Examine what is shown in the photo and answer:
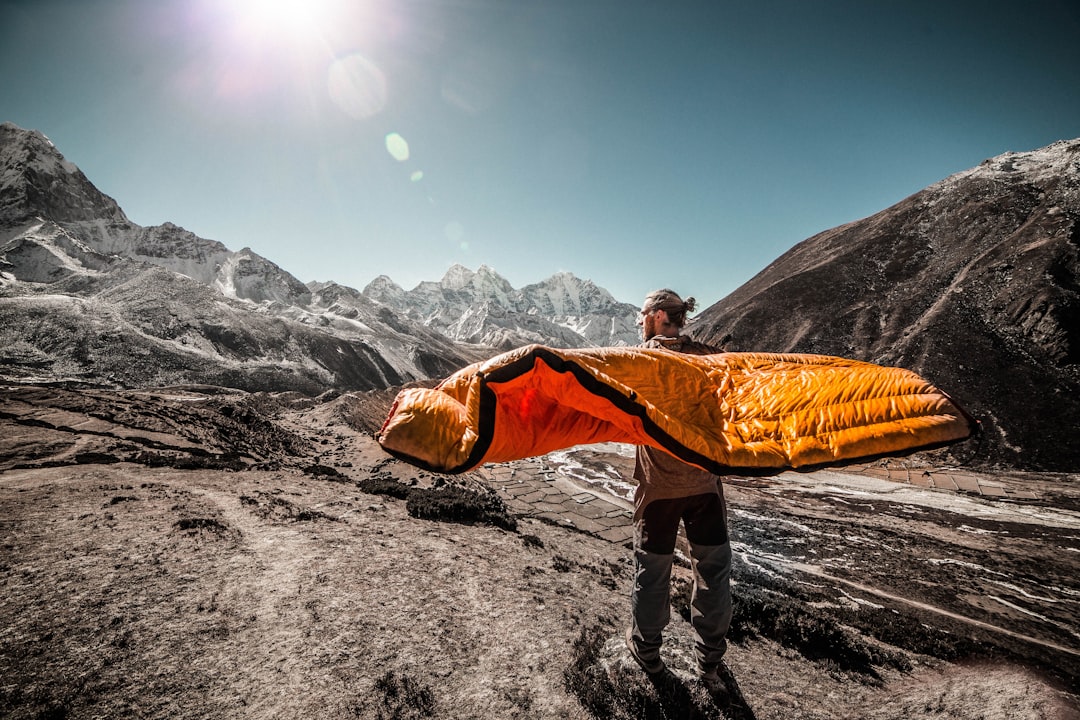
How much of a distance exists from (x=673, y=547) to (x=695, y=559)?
12.9 inches

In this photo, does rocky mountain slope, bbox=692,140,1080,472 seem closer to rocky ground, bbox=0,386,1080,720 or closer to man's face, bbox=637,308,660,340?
rocky ground, bbox=0,386,1080,720

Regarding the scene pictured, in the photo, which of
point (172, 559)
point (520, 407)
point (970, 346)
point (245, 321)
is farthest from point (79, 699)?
point (245, 321)

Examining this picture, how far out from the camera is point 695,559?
11.3 feet

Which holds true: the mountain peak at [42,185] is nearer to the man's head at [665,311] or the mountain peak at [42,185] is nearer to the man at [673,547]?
the man's head at [665,311]

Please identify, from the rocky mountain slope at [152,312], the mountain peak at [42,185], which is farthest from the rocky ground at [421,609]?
the mountain peak at [42,185]

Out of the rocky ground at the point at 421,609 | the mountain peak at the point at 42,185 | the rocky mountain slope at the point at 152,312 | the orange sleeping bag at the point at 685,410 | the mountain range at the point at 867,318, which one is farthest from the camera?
the mountain peak at the point at 42,185

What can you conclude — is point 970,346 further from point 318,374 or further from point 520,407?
point 318,374

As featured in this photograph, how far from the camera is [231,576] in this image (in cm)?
510

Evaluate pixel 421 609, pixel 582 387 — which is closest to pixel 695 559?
pixel 582 387

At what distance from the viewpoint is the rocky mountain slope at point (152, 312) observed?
46.3m

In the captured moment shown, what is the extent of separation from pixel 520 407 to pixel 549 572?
14.3 feet

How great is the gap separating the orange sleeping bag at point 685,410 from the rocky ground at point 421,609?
239 cm

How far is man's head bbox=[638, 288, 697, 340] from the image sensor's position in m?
A: 3.69

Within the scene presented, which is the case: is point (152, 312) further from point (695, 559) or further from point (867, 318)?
point (867, 318)
